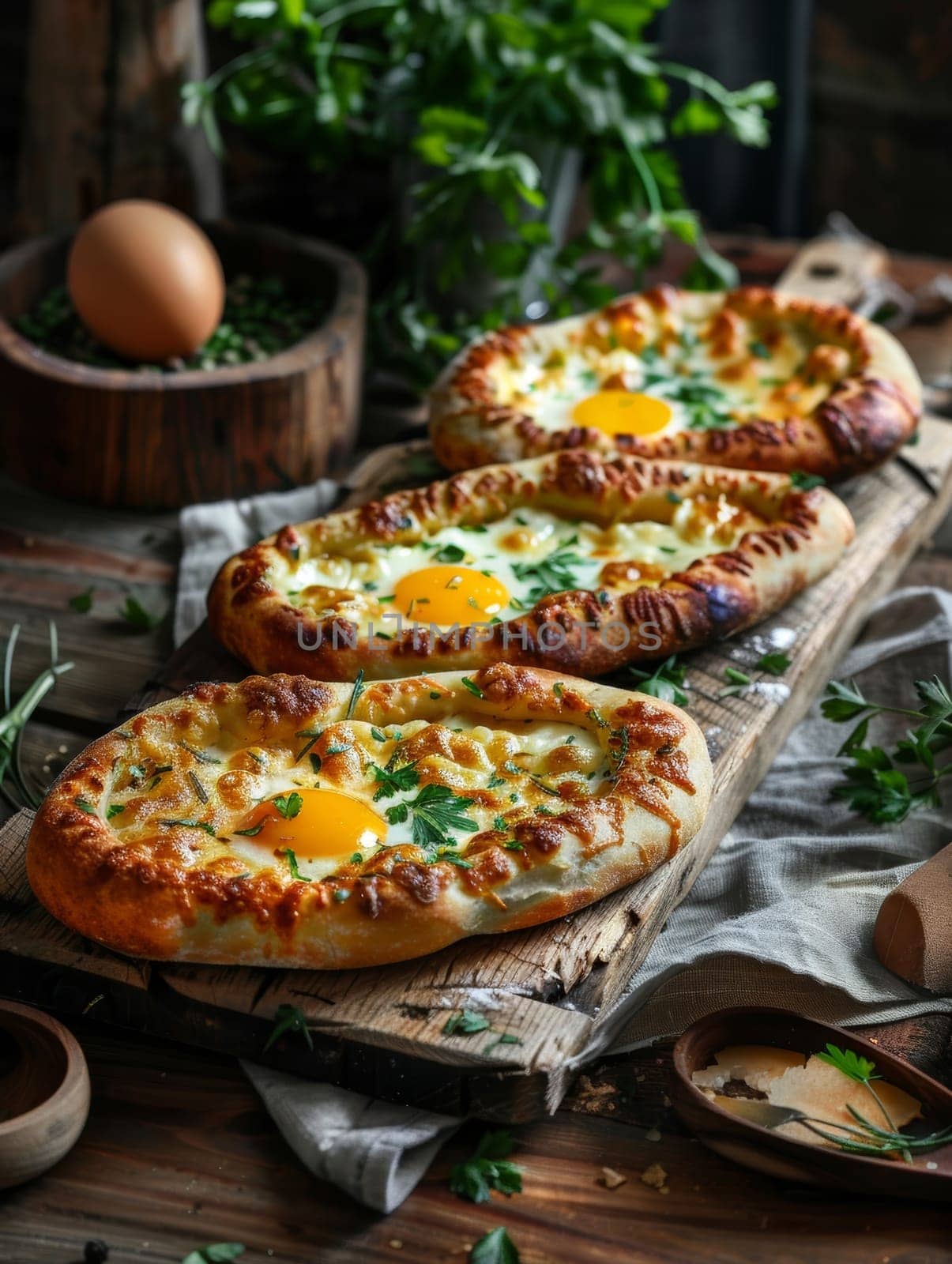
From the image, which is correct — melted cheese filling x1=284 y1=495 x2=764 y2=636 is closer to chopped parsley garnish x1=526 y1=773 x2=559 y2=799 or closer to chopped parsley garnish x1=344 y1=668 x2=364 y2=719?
chopped parsley garnish x1=344 y1=668 x2=364 y2=719

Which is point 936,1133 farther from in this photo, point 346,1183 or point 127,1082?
point 127,1082

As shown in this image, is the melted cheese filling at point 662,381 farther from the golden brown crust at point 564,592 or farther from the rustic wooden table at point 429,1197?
the rustic wooden table at point 429,1197

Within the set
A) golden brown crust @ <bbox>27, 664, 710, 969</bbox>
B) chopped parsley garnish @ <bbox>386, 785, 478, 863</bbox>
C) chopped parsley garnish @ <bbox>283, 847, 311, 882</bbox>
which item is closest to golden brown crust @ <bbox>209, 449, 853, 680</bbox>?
golden brown crust @ <bbox>27, 664, 710, 969</bbox>

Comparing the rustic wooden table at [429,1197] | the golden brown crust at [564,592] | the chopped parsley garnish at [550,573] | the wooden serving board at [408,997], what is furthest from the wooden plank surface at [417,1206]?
the chopped parsley garnish at [550,573]

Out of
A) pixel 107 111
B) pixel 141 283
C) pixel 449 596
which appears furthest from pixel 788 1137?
pixel 107 111

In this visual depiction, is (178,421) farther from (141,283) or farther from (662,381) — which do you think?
(662,381)
